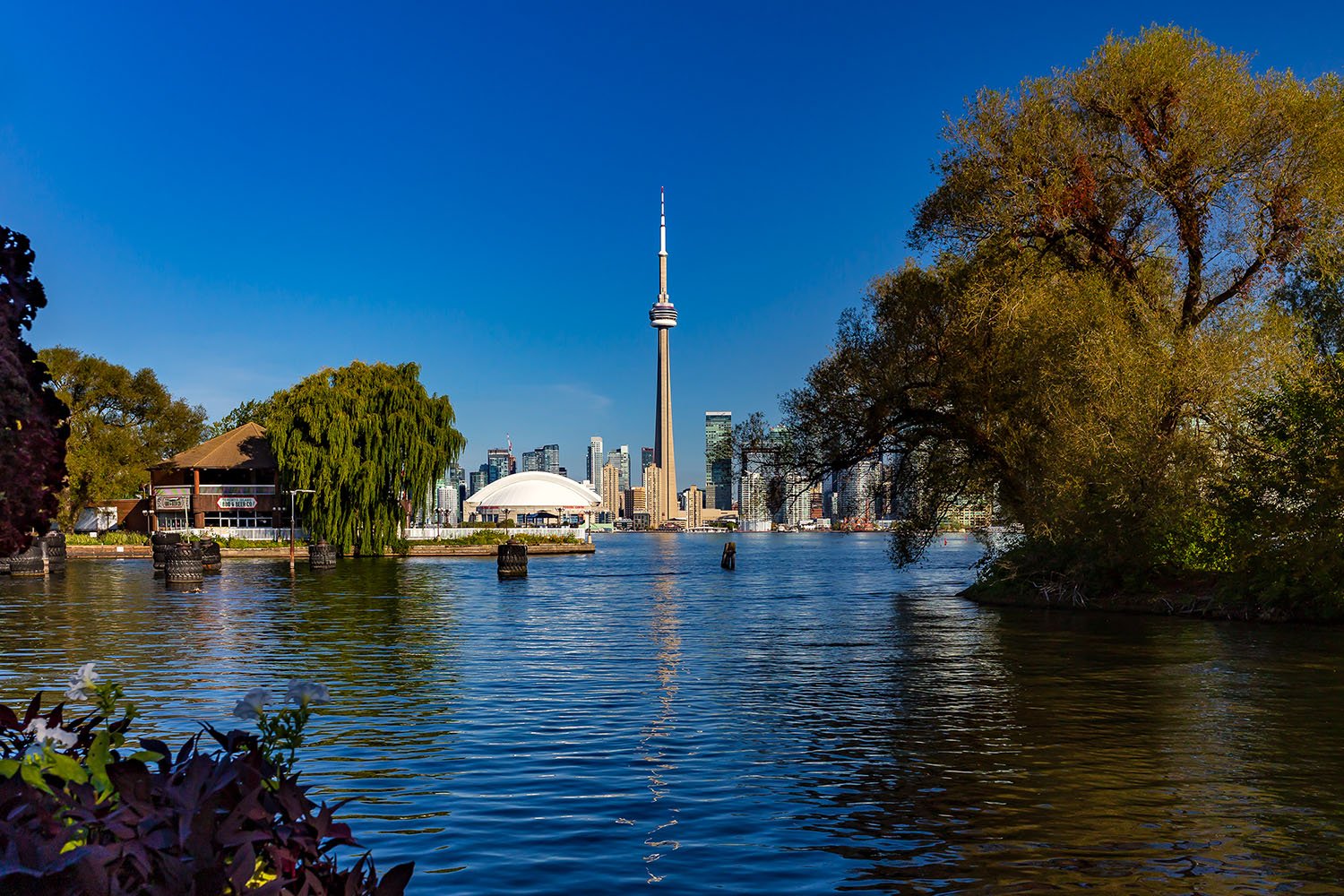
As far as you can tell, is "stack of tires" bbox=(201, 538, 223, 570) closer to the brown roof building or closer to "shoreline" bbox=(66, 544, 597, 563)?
"shoreline" bbox=(66, 544, 597, 563)

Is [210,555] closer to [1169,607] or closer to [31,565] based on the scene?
[31,565]

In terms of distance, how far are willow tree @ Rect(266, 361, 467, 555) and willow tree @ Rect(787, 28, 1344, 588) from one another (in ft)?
116

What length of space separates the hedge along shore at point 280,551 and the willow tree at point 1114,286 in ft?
140

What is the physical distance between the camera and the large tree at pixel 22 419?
579 centimetres

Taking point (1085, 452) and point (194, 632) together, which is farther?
point (1085, 452)

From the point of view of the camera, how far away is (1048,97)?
110 feet

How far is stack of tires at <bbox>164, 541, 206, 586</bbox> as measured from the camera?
4597 cm

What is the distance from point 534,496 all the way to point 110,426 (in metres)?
34.8

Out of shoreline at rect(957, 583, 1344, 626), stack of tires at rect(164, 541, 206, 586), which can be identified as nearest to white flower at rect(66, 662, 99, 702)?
shoreline at rect(957, 583, 1344, 626)

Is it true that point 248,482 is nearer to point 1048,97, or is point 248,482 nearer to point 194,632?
point 194,632

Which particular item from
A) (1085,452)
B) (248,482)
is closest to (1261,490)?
A: (1085,452)

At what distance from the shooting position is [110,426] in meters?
89.8

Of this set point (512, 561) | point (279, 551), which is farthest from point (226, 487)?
point (512, 561)

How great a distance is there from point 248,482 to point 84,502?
1287cm
